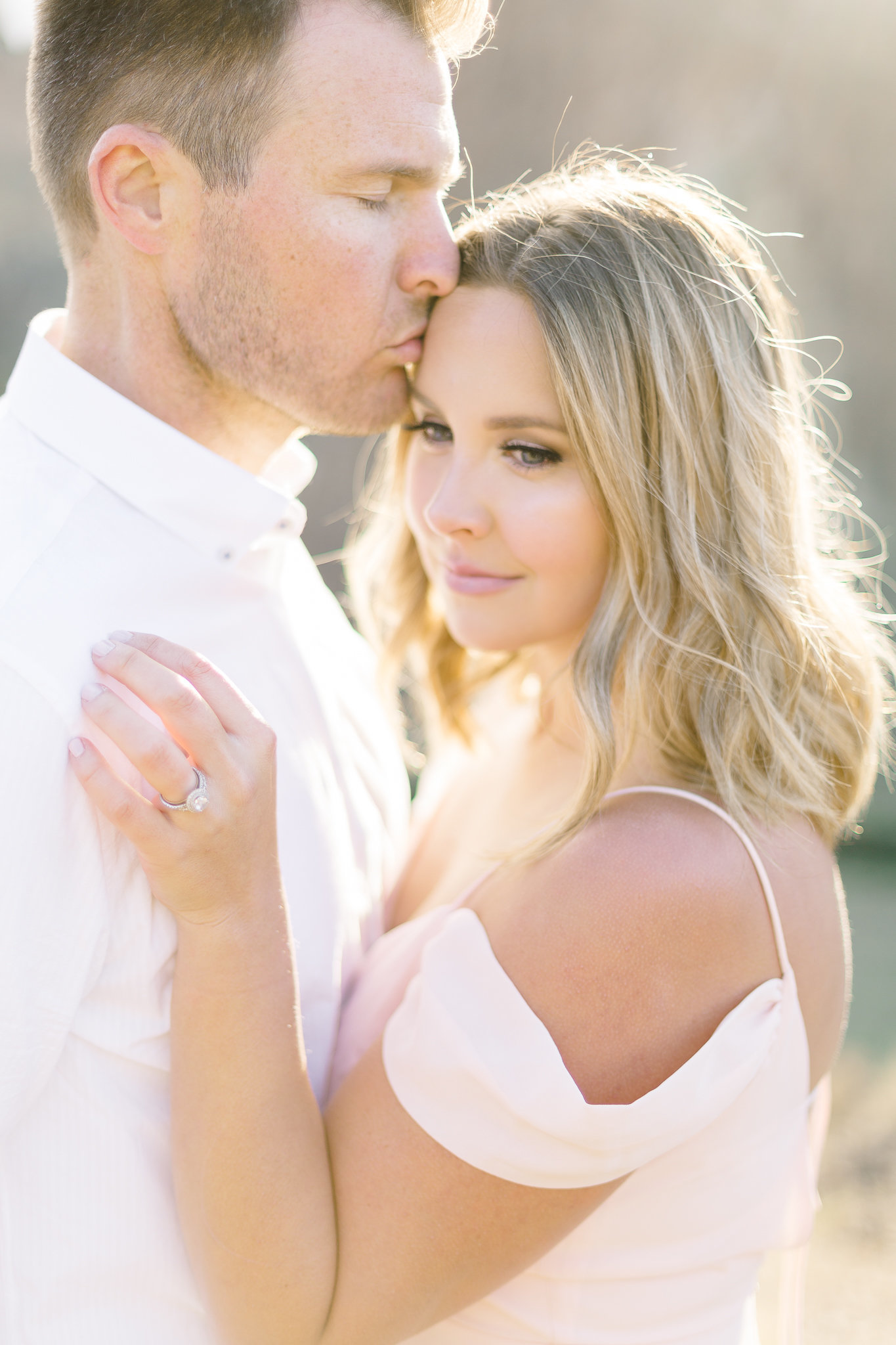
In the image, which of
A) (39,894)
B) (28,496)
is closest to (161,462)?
(28,496)

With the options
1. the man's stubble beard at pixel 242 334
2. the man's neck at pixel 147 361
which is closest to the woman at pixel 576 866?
the man's stubble beard at pixel 242 334

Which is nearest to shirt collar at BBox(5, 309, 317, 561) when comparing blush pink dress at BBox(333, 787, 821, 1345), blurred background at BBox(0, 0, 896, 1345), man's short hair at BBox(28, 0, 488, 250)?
man's short hair at BBox(28, 0, 488, 250)

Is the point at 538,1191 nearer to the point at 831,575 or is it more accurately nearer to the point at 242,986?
the point at 242,986

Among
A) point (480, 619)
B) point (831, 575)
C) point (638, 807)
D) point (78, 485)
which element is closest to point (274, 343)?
point (78, 485)

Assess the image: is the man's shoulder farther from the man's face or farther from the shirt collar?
the man's face

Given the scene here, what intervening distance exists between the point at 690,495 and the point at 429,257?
60 centimetres

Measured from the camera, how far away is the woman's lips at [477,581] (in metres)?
2.00

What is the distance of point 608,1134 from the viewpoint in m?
1.51

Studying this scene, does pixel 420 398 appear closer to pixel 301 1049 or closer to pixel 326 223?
pixel 326 223

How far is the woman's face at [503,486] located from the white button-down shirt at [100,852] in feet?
1.06

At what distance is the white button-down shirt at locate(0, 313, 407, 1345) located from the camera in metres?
1.35

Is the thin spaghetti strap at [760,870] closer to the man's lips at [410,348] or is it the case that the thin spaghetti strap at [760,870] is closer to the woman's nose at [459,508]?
the woman's nose at [459,508]

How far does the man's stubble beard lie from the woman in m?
0.25

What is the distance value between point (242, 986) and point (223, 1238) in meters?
0.34
